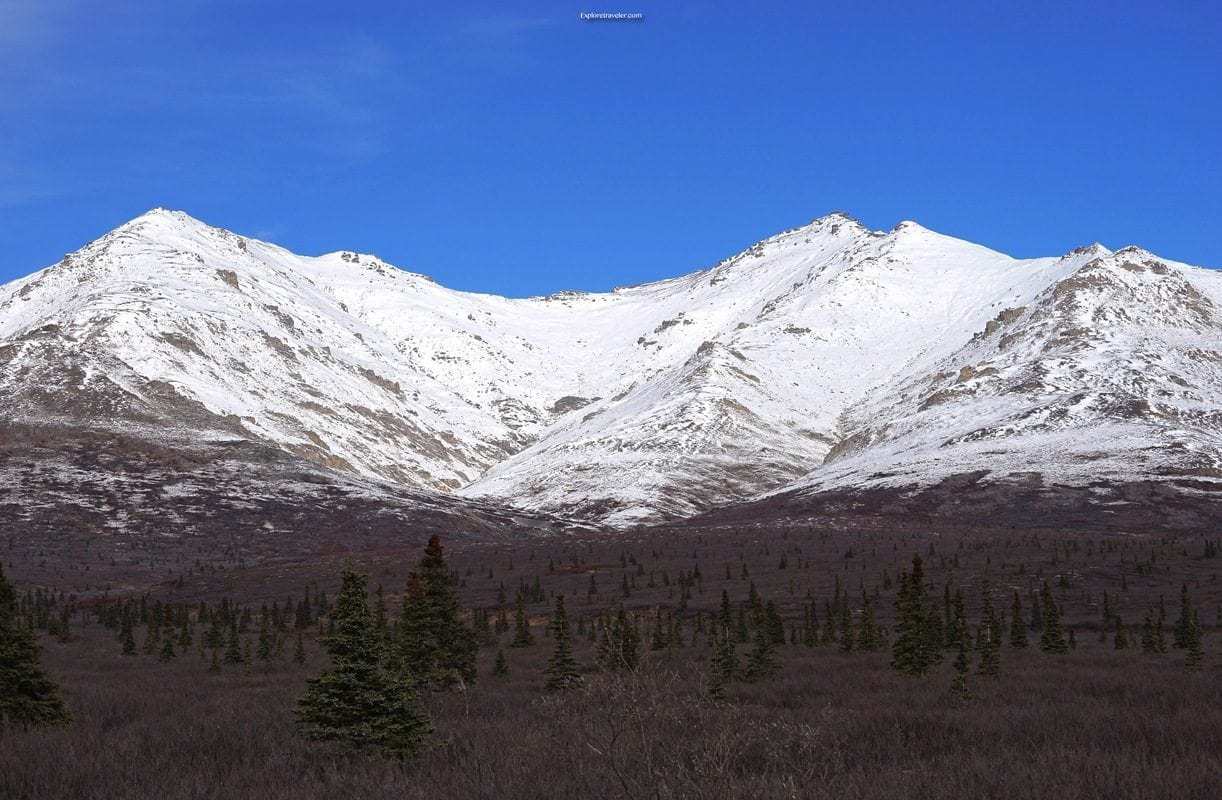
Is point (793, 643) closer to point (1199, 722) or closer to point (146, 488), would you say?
point (1199, 722)

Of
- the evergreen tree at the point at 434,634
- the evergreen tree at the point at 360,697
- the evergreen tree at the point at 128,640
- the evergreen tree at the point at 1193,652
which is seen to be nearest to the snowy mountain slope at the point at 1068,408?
the evergreen tree at the point at 1193,652

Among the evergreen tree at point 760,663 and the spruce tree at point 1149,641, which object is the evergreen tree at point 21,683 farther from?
the spruce tree at point 1149,641

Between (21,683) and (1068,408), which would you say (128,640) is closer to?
(21,683)

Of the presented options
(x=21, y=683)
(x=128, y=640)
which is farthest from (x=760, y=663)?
(x=128, y=640)

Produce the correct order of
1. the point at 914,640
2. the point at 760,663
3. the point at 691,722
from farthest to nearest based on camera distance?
the point at 760,663 → the point at 914,640 → the point at 691,722

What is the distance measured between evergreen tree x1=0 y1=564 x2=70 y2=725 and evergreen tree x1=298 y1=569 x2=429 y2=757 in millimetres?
5887

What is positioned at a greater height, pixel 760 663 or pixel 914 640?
pixel 914 640

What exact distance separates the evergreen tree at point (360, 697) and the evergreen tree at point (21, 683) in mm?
5887

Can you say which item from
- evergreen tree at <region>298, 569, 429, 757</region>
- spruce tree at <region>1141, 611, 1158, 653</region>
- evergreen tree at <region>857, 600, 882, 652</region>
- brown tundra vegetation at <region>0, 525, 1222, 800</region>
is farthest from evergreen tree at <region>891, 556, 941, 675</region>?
evergreen tree at <region>298, 569, 429, 757</region>

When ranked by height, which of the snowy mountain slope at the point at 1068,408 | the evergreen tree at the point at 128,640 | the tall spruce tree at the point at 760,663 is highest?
the snowy mountain slope at the point at 1068,408

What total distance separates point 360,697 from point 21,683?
25.5ft

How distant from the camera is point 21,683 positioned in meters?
20.9

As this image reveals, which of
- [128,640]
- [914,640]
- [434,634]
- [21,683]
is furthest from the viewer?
[128,640]

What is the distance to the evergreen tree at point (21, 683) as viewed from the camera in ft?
67.4
